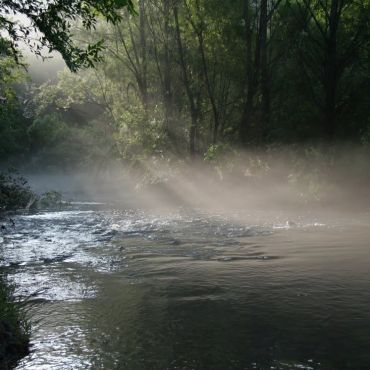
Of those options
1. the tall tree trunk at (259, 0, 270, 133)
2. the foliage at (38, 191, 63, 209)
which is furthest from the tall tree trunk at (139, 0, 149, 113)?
the foliage at (38, 191, 63, 209)

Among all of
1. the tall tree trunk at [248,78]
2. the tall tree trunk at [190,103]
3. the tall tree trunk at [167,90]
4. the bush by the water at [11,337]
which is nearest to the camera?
the bush by the water at [11,337]

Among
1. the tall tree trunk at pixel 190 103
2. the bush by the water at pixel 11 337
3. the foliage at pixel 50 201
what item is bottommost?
the bush by the water at pixel 11 337

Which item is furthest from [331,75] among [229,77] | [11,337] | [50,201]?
[11,337]

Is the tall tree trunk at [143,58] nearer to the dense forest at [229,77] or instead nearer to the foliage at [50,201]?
the dense forest at [229,77]

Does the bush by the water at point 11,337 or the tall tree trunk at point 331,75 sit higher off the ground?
the tall tree trunk at point 331,75

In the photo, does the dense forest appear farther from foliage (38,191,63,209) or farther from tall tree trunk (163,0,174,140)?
foliage (38,191,63,209)

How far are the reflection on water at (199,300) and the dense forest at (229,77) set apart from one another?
8.86 metres

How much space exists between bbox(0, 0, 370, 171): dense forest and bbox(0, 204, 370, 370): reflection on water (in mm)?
8864

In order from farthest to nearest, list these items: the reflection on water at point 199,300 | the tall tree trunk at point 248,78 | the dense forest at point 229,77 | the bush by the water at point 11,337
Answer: the tall tree trunk at point 248,78
the dense forest at point 229,77
the reflection on water at point 199,300
the bush by the water at point 11,337

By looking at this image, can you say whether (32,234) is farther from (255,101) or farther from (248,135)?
(255,101)

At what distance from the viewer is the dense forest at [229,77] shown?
24562mm

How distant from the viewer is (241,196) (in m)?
27.6

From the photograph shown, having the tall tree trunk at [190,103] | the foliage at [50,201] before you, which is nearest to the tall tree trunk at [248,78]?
the tall tree trunk at [190,103]

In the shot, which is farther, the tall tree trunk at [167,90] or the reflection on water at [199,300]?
the tall tree trunk at [167,90]
